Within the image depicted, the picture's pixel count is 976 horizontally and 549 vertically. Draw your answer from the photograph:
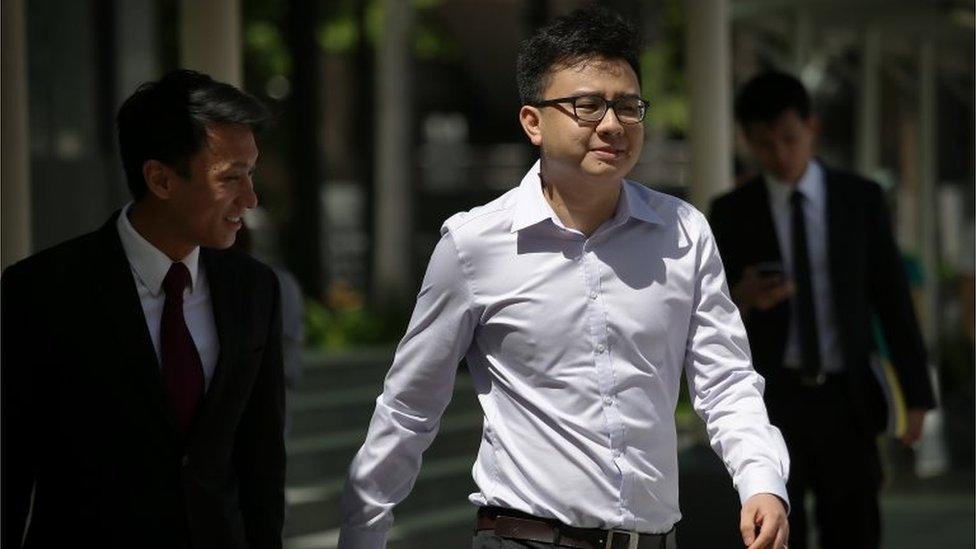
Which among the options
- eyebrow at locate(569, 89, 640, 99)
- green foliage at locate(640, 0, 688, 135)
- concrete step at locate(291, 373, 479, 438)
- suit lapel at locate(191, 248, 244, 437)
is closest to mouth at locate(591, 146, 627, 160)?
eyebrow at locate(569, 89, 640, 99)

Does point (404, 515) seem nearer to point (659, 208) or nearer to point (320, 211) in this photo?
point (320, 211)

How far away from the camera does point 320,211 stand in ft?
53.1

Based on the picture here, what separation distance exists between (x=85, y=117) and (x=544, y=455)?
716 centimetres

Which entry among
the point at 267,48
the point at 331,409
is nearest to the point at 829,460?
the point at 331,409

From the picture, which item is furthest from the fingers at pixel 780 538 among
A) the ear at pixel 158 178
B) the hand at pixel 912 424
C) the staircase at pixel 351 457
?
the staircase at pixel 351 457

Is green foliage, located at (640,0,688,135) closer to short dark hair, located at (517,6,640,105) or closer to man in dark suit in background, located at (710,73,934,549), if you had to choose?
man in dark suit in background, located at (710,73,934,549)

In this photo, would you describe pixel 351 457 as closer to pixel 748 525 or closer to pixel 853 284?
pixel 853 284

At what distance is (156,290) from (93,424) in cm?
33

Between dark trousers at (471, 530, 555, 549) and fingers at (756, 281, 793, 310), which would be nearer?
dark trousers at (471, 530, 555, 549)

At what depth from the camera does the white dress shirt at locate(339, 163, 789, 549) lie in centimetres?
409

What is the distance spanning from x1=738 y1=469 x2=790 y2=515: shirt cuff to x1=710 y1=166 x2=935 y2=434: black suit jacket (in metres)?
2.40

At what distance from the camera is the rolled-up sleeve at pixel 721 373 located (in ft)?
13.5

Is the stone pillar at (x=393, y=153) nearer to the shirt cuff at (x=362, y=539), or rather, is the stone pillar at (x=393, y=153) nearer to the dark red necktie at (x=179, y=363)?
the shirt cuff at (x=362, y=539)

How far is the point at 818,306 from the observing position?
6398mm
